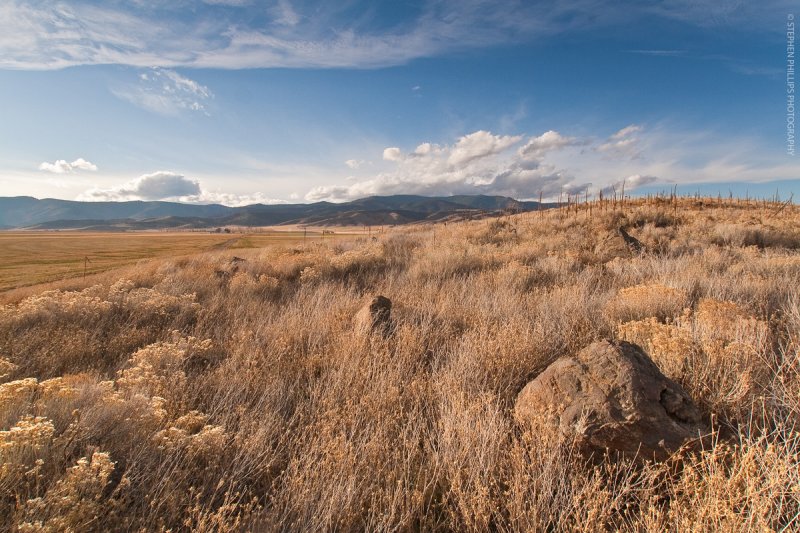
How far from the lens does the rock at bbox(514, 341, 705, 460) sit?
2537 mm

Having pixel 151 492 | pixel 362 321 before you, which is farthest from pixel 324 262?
pixel 151 492

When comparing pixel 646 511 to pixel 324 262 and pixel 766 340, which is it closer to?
pixel 766 340

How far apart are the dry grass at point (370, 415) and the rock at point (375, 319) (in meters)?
0.20

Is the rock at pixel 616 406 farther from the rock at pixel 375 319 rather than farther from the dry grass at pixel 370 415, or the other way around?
the rock at pixel 375 319

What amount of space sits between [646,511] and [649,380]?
0.92 meters

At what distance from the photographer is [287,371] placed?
425cm

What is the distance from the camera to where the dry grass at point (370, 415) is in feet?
6.85

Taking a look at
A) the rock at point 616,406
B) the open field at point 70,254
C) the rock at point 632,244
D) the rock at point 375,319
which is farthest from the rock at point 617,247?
the open field at point 70,254

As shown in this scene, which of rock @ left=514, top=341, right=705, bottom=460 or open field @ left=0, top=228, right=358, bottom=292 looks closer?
rock @ left=514, top=341, right=705, bottom=460

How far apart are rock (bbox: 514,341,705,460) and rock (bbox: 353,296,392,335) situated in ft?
7.96

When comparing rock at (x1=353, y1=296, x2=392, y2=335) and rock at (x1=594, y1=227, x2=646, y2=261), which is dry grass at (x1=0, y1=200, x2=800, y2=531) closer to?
rock at (x1=353, y1=296, x2=392, y2=335)

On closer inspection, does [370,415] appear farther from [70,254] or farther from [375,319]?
[70,254]

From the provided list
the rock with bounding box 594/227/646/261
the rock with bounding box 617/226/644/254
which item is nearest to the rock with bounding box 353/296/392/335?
the rock with bounding box 594/227/646/261

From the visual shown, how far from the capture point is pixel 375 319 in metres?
5.18
